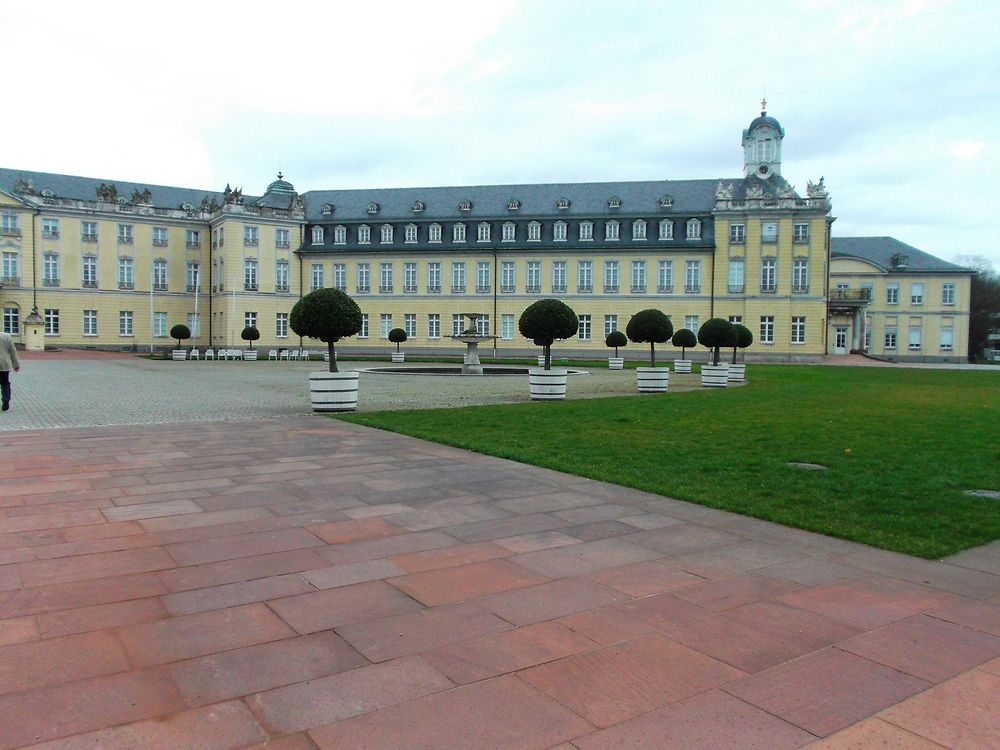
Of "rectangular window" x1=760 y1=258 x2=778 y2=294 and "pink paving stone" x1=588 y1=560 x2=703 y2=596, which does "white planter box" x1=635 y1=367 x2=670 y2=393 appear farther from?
"rectangular window" x1=760 y1=258 x2=778 y2=294

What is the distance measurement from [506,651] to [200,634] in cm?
140

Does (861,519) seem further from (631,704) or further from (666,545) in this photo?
(631,704)

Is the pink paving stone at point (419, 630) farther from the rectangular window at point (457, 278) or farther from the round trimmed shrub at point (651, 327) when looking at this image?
the rectangular window at point (457, 278)

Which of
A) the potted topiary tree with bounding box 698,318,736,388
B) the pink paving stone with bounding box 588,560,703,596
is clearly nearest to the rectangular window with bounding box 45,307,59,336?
the potted topiary tree with bounding box 698,318,736,388

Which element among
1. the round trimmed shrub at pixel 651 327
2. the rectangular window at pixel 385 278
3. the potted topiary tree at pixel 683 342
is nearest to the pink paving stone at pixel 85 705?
the round trimmed shrub at pixel 651 327

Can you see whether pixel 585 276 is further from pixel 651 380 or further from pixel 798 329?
pixel 651 380

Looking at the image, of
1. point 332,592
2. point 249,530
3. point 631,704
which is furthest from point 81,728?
point 249,530

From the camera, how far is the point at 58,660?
10.6ft

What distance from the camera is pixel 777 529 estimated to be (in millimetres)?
5609

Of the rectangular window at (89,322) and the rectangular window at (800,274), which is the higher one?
the rectangular window at (800,274)

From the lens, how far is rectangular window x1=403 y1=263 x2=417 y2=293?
61812 millimetres

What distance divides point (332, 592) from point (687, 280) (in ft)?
186

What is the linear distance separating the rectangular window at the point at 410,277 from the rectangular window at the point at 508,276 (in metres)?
6.95

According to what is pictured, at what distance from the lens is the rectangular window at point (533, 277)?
198ft
